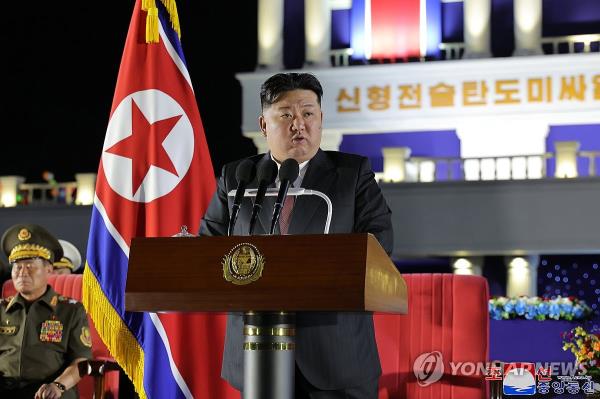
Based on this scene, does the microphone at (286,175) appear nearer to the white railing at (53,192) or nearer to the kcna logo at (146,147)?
the kcna logo at (146,147)

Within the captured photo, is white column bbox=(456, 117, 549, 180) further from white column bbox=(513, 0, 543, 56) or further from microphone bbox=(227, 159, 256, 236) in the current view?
microphone bbox=(227, 159, 256, 236)

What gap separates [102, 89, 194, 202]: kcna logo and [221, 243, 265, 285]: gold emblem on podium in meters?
2.05

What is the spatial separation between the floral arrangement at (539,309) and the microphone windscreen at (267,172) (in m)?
5.22

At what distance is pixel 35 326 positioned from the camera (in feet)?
12.9

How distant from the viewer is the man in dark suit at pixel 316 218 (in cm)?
243

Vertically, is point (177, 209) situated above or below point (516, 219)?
below

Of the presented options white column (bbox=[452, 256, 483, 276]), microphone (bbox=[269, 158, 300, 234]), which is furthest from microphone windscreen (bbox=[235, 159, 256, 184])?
white column (bbox=[452, 256, 483, 276])

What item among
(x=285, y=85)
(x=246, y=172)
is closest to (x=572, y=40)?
(x=285, y=85)

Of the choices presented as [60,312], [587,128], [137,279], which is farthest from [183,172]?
[587,128]

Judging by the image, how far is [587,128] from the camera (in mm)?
15312

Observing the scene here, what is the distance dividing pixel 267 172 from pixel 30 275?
189 cm

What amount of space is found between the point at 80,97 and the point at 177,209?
37.4 ft

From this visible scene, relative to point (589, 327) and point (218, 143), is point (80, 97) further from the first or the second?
point (589, 327)

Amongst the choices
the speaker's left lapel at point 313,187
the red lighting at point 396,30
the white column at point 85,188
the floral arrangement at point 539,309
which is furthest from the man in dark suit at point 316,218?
the red lighting at point 396,30
